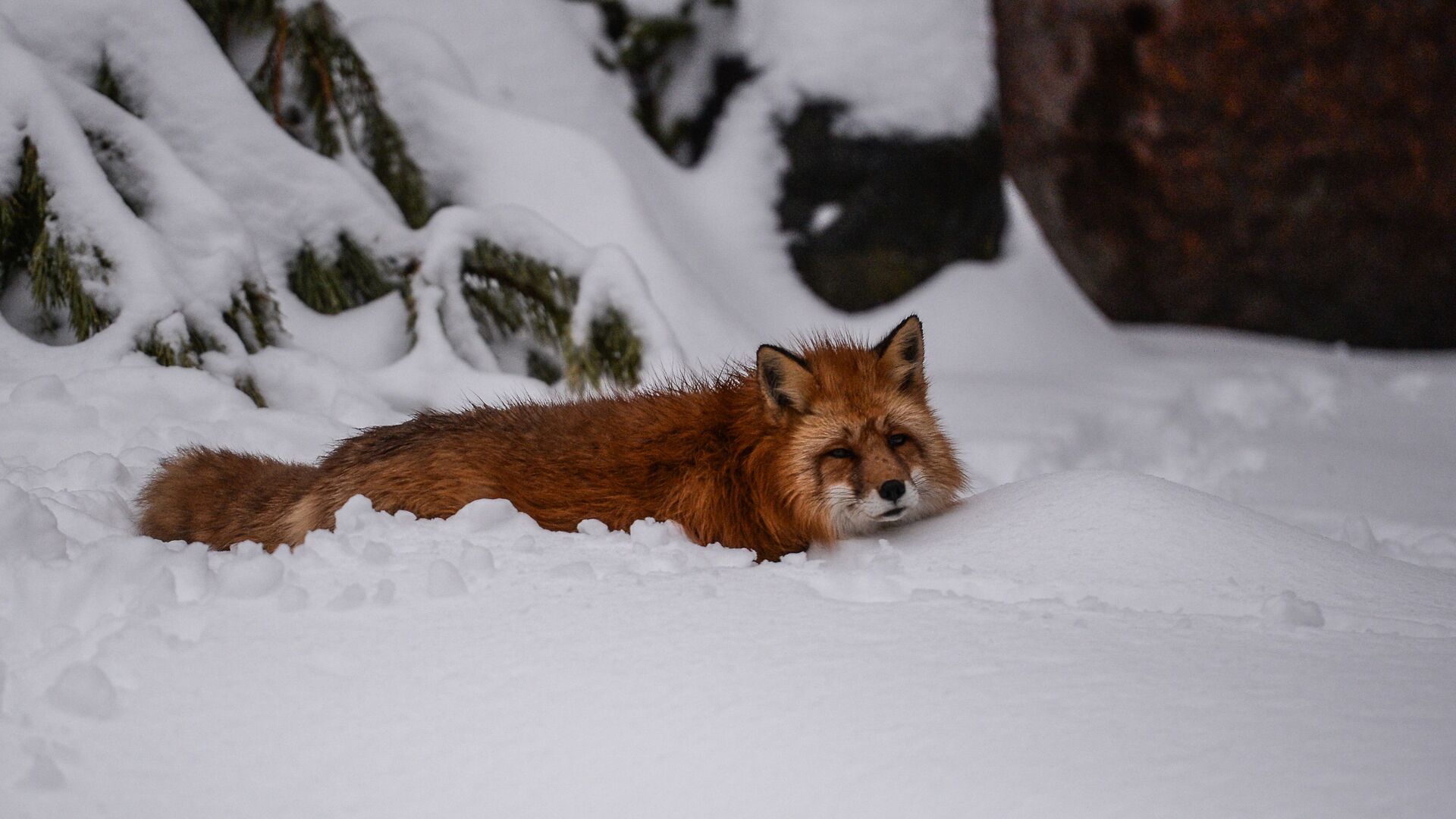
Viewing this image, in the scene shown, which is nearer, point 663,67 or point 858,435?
point 858,435

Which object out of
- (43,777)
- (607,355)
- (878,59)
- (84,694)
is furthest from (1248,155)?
(43,777)

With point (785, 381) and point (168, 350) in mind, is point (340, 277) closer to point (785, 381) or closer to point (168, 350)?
point (168, 350)

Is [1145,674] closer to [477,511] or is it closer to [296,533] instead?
[477,511]

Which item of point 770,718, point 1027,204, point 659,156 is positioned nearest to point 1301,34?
point 1027,204

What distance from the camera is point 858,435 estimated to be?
10.3ft

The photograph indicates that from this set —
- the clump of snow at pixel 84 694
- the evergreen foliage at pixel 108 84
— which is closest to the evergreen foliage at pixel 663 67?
the evergreen foliage at pixel 108 84

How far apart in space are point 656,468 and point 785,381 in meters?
0.44

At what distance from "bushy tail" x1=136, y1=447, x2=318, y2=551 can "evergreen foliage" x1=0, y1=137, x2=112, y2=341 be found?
1090mm

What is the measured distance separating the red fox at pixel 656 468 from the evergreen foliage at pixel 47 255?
105cm

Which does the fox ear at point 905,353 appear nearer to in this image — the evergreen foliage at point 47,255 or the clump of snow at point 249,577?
the clump of snow at point 249,577

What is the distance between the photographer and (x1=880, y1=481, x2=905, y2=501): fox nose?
9.86 feet

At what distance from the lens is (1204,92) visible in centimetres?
670

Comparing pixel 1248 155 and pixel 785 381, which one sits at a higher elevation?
pixel 1248 155

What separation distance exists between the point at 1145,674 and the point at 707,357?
3640 mm
